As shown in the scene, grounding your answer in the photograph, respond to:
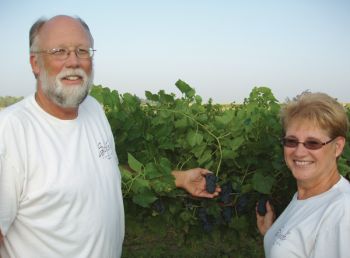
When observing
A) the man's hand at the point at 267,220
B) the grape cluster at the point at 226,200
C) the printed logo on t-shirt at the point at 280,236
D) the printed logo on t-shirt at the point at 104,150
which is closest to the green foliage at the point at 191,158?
the grape cluster at the point at 226,200

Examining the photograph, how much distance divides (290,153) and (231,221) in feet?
4.20

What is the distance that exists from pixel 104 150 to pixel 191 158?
115 centimetres

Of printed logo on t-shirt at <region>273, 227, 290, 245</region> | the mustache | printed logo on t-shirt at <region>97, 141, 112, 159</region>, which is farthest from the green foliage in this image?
the mustache

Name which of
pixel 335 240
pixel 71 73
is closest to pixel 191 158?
pixel 71 73

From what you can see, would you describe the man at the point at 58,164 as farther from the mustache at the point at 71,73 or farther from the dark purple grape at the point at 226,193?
the dark purple grape at the point at 226,193

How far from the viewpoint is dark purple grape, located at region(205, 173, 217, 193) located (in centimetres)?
346

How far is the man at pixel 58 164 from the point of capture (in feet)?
7.70

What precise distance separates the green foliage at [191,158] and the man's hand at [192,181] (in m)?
0.08

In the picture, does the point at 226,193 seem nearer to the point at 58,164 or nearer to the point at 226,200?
the point at 226,200

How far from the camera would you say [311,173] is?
8.56ft

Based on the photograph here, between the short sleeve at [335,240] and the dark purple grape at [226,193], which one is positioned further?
the dark purple grape at [226,193]

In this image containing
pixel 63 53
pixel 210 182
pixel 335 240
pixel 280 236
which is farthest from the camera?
pixel 210 182

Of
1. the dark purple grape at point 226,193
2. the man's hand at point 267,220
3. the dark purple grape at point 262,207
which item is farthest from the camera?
the dark purple grape at point 226,193

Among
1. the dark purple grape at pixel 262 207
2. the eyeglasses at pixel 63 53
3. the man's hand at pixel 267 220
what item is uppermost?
the eyeglasses at pixel 63 53
